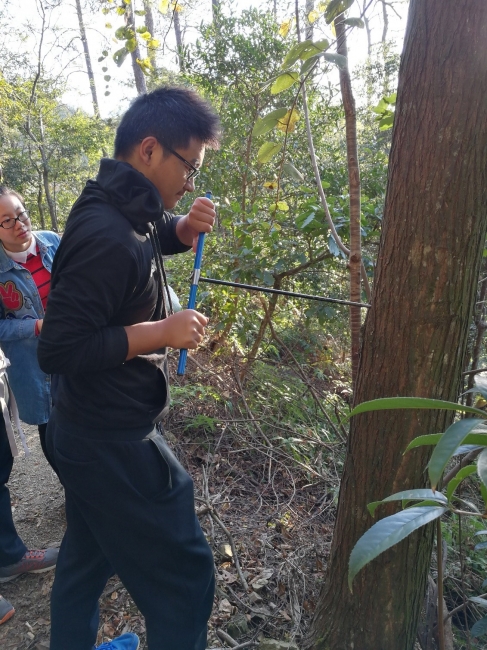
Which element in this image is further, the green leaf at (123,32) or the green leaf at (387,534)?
the green leaf at (123,32)

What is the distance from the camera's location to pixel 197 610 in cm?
137

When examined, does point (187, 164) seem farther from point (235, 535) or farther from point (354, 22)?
point (235, 535)

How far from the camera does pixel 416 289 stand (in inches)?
50.2

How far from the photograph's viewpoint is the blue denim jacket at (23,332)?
2.17m

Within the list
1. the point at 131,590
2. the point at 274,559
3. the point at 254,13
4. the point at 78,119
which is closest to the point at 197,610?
the point at 131,590

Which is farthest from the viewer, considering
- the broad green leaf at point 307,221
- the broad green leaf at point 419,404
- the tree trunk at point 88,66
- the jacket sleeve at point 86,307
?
the tree trunk at point 88,66

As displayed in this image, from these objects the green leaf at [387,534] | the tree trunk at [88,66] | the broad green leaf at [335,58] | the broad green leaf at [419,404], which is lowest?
the green leaf at [387,534]

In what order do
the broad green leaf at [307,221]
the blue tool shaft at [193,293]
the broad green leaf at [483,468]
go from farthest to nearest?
the broad green leaf at [307,221]
the blue tool shaft at [193,293]
the broad green leaf at [483,468]

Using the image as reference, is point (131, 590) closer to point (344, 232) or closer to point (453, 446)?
point (453, 446)

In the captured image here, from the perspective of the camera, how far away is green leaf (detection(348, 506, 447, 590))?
700 mm

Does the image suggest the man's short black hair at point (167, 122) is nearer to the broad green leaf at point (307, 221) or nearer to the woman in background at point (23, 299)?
the woman in background at point (23, 299)

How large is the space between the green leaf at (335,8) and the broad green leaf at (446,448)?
136 cm

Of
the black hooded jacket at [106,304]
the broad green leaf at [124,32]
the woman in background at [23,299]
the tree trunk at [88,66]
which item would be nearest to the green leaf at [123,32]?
the broad green leaf at [124,32]

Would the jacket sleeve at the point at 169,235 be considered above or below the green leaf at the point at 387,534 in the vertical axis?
above
